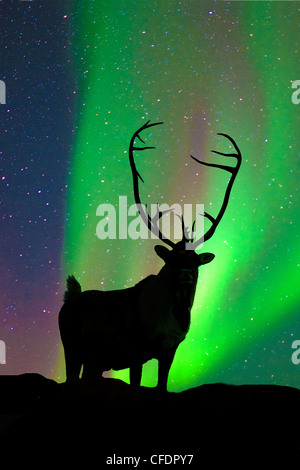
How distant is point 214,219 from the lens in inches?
197

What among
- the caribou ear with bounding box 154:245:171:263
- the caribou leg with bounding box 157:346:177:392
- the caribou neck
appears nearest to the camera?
the caribou neck

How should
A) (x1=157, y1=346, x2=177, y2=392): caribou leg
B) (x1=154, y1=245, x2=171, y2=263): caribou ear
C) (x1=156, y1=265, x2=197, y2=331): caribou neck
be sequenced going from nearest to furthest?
1. (x1=156, y1=265, x2=197, y2=331): caribou neck
2. (x1=157, y1=346, x2=177, y2=392): caribou leg
3. (x1=154, y1=245, x2=171, y2=263): caribou ear

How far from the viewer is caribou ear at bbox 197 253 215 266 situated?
4.59 metres

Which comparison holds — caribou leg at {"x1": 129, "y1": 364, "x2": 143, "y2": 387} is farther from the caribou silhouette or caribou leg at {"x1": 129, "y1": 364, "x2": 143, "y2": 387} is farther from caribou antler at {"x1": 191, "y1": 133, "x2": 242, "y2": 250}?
caribou antler at {"x1": 191, "y1": 133, "x2": 242, "y2": 250}

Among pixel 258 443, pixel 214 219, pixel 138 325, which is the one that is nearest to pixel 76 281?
pixel 138 325

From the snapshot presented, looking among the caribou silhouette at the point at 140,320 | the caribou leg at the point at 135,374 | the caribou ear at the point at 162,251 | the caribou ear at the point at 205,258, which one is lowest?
the caribou leg at the point at 135,374

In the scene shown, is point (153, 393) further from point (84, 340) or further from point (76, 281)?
point (76, 281)

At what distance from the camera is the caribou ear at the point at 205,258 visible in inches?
181

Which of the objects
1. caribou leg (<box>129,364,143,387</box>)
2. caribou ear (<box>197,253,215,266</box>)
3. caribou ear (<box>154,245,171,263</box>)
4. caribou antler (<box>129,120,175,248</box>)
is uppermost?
caribou antler (<box>129,120,175,248</box>)

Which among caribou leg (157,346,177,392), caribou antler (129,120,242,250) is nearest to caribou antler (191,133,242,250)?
caribou antler (129,120,242,250)

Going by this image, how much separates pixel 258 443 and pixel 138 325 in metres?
1.49

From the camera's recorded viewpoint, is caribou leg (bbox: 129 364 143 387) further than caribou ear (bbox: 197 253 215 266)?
No

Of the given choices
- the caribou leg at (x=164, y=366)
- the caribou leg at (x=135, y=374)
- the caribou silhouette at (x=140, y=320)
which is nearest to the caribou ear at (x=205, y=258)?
the caribou silhouette at (x=140, y=320)

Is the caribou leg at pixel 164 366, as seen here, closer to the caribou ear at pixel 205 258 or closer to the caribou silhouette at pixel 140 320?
the caribou silhouette at pixel 140 320
